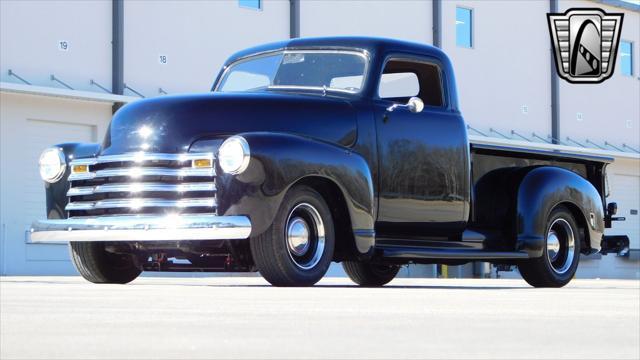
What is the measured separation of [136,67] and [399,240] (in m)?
18.5

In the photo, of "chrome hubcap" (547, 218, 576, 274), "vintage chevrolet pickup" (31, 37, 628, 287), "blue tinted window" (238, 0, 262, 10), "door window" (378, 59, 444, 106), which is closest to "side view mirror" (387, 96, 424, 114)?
"vintage chevrolet pickup" (31, 37, 628, 287)

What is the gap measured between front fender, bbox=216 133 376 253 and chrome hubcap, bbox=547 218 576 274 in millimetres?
3357

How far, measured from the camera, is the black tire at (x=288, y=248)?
9.02m

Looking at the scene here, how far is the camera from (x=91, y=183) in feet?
32.6

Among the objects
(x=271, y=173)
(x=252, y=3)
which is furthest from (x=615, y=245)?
(x=252, y=3)

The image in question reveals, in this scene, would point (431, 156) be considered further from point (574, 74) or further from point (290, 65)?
point (574, 74)

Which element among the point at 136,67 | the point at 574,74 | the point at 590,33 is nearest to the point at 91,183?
the point at 136,67

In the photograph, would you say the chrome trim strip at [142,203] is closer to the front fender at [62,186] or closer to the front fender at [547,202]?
the front fender at [62,186]

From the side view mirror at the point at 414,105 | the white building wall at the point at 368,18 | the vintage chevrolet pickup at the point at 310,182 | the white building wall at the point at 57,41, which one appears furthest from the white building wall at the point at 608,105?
the side view mirror at the point at 414,105

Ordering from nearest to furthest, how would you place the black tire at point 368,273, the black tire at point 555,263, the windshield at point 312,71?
the windshield at point 312,71 < the black tire at point 555,263 < the black tire at point 368,273

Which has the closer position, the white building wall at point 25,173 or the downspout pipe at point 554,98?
the white building wall at point 25,173

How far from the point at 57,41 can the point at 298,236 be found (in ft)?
60.6

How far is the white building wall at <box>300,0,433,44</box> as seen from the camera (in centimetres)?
3256

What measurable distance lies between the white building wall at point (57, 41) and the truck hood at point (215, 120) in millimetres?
16533
